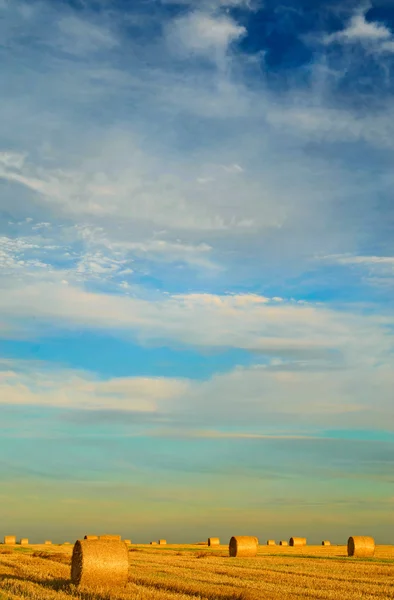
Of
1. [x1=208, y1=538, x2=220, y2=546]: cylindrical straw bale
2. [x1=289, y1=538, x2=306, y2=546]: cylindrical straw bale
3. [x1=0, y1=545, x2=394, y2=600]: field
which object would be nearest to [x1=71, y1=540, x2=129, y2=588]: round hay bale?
[x1=0, y1=545, x2=394, y2=600]: field

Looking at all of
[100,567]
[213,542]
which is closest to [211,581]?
[100,567]

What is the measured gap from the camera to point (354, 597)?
16.5 meters

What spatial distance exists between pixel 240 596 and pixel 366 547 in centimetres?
2415

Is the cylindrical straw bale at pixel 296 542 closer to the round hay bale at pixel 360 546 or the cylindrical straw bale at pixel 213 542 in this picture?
the cylindrical straw bale at pixel 213 542

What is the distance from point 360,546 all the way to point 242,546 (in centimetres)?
651

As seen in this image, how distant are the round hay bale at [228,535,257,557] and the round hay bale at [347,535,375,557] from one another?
5.26m

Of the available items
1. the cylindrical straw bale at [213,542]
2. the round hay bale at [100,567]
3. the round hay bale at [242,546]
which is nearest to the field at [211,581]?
the round hay bale at [100,567]

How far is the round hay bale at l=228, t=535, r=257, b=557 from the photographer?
117 ft

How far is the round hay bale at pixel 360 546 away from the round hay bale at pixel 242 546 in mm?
5258

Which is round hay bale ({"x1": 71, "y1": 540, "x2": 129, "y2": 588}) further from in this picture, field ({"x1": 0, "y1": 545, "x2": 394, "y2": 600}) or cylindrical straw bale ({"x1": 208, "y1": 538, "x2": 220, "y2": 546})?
cylindrical straw bale ({"x1": 208, "y1": 538, "x2": 220, "y2": 546})

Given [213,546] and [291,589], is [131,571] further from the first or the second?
[213,546]

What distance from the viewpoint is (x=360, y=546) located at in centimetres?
3734

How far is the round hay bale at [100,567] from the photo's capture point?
19.6 metres

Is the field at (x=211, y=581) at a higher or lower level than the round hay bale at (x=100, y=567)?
lower
